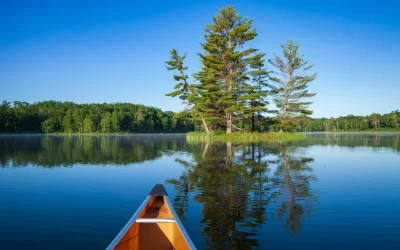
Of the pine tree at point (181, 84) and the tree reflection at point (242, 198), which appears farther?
the pine tree at point (181, 84)

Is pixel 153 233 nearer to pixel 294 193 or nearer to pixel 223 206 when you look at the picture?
pixel 223 206

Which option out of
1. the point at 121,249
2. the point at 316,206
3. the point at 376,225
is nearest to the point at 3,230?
the point at 121,249

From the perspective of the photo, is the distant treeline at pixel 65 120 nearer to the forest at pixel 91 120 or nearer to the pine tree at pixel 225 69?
the forest at pixel 91 120

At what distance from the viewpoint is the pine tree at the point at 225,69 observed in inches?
1374

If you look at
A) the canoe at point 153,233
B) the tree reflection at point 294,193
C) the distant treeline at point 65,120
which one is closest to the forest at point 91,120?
the distant treeline at point 65,120

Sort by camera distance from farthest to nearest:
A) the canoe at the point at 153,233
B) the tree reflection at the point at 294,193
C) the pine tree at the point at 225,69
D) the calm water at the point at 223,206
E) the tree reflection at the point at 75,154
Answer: the pine tree at the point at 225,69, the tree reflection at the point at 75,154, the tree reflection at the point at 294,193, the calm water at the point at 223,206, the canoe at the point at 153,233

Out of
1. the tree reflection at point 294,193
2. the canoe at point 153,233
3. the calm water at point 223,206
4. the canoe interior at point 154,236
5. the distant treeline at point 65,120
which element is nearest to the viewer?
the canoe at point 153,233

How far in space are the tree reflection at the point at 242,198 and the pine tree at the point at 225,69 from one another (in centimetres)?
2304

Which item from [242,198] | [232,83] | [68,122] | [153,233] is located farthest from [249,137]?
[68,122]

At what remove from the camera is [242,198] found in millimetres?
7695

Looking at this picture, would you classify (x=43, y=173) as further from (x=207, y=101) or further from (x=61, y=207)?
(x=207, y=101)

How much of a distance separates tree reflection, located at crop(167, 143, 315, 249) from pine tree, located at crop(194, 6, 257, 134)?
23.0 meters

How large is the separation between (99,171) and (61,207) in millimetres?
5688

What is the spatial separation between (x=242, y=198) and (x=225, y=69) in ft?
102
